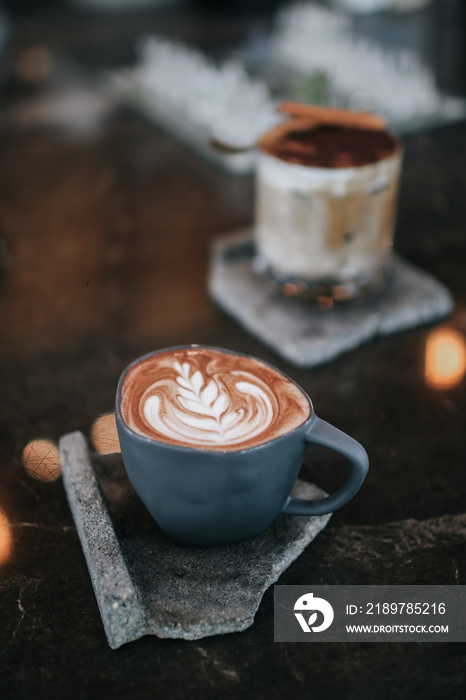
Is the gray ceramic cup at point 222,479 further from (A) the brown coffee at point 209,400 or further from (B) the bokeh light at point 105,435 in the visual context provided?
(B) the bokeh light at point 105,435

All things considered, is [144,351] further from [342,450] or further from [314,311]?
[342,450]

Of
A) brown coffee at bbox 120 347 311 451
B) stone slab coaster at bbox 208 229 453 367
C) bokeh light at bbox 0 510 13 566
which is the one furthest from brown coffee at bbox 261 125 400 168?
bokeh light at bbox 0 510 13 566

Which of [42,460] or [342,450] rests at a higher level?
[342,450]

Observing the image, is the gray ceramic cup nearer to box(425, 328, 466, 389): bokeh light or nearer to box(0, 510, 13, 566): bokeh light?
box(0, 510, 13, 566): bokeh light

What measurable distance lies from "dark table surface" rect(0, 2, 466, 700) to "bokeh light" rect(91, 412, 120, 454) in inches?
0.7

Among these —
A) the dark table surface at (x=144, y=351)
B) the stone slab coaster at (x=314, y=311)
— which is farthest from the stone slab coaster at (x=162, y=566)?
the stone slab coaster at (x=314, y=311)

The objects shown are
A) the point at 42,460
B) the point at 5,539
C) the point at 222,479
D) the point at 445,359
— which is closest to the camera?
the point at 222,479

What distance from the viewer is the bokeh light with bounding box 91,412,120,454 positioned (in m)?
0.77

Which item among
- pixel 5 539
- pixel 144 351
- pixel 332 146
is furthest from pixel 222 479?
pixel 332 146

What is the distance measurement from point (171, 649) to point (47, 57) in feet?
6.36

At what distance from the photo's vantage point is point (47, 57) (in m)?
2.12

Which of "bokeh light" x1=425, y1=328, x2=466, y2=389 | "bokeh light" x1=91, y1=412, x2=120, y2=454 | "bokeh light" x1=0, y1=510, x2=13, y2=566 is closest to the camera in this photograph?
"bokeh light" x1=0, y1=510, x2=13, y2=566

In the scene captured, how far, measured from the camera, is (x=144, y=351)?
0.98 m

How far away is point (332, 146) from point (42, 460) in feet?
1.76
